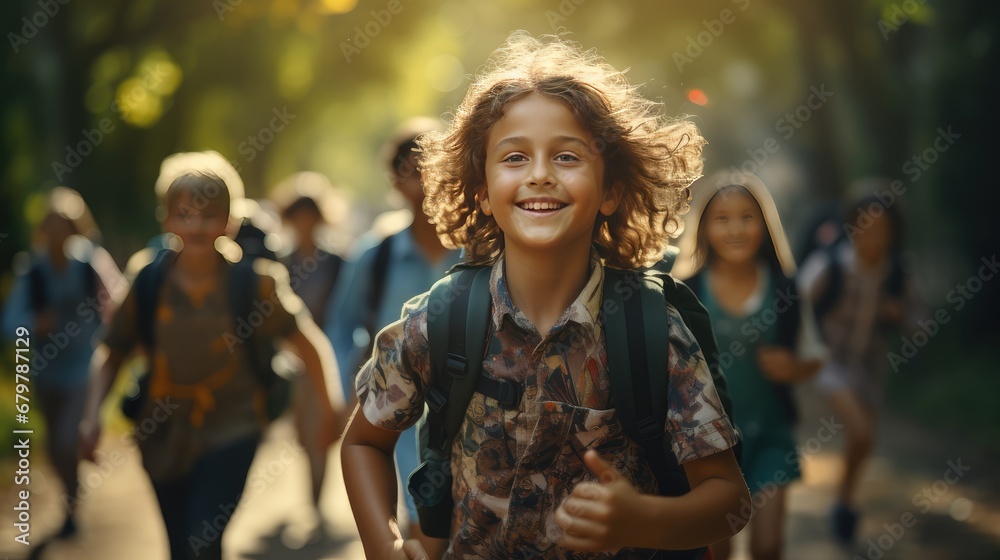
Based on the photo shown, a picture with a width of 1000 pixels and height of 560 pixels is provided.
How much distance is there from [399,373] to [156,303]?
8.59 ft

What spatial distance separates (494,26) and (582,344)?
2266 centimetres

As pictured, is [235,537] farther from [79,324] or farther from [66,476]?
[79,324]

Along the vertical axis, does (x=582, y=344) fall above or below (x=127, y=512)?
above

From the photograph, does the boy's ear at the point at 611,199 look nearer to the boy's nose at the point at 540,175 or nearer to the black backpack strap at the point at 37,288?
the boy's nose at the point at 540,175

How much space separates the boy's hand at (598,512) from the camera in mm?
2580

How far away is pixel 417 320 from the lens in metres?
3.06

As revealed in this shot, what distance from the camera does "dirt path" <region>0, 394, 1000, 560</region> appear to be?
8.09m

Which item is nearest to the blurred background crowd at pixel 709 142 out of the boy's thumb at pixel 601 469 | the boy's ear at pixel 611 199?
the boy's ear at pixel 611 199

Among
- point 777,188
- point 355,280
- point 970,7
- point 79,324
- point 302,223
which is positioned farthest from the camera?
point 777,188

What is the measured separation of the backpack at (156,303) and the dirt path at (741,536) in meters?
2.96

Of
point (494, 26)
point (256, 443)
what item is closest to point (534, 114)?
point (256, 443)

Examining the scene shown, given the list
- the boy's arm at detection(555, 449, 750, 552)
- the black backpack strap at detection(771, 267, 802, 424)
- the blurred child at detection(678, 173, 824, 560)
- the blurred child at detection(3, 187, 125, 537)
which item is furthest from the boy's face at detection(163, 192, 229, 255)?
the blurred child at detection(3, 187, 125, 537)

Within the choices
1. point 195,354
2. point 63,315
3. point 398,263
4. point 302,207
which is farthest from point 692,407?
point 302,207

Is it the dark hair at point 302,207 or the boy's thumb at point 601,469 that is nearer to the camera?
the boy's thumb at point 601,469
